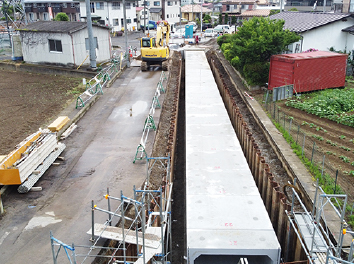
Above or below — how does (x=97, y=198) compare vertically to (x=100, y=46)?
below

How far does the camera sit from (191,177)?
1481 cm

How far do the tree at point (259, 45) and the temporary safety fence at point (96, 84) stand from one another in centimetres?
1126

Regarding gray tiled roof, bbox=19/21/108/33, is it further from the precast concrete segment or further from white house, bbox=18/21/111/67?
the precast concrete segment

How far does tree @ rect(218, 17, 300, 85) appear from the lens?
98.0ft

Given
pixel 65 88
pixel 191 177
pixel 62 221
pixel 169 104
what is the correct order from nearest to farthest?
pixel 62 221 < pixel 191 177 < pixel 169 104 < pixel 65 88

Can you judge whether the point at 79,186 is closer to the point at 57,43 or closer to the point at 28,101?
the point at 28,101

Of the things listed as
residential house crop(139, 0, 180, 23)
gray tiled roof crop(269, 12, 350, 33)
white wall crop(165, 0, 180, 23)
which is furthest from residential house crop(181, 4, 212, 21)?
gray tiled roof crop(269, 12, 350, 33)

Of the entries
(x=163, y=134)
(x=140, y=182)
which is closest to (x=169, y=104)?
(x=163, y=134)

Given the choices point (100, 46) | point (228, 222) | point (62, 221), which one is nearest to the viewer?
point (228, 222)

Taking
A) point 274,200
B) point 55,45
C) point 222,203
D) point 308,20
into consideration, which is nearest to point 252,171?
point 274,200

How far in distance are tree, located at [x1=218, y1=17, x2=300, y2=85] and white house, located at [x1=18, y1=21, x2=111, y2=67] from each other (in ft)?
51.3

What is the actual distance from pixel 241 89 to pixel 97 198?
19302 mm

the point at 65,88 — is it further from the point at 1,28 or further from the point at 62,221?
the point at 1,28

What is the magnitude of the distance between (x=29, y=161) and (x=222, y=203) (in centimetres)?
827
